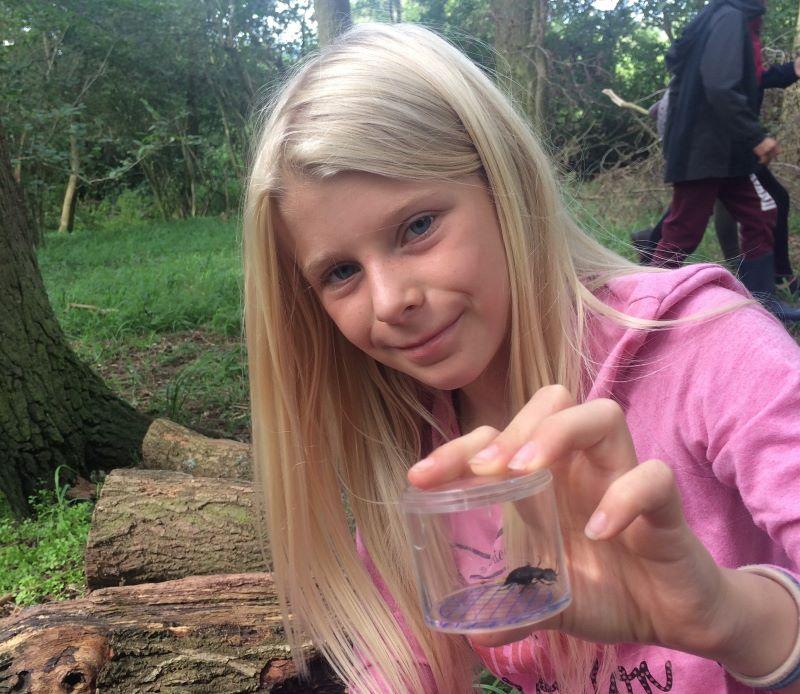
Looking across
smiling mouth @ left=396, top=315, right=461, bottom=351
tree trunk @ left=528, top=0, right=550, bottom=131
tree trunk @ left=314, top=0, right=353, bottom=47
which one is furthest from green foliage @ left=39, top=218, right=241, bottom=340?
tree trunk @ left=528, top=0, right=550, bottom=131

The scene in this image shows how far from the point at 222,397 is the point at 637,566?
10.7ft

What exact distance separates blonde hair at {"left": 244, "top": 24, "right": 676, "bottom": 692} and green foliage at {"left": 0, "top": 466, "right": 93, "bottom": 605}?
1.25 metres

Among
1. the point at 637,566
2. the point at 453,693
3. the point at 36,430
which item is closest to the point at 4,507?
the point at 36,430

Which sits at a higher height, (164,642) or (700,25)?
(700,25)

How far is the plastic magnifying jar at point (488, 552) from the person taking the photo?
89 centimetres

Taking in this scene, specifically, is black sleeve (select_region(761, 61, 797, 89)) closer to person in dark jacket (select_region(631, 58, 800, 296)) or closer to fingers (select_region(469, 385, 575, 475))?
person in dark jacket (select_region(631, 58, 800, 296))

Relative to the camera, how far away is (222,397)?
403 centimetres

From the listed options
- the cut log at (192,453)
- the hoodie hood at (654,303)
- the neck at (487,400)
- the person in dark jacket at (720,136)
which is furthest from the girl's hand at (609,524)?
the person in dark jacket at (720,136)

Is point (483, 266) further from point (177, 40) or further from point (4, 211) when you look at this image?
point (177, 40)

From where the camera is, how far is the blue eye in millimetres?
1334

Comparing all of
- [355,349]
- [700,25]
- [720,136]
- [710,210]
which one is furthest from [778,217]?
[355,349]

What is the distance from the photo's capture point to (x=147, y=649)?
1749 millimetres

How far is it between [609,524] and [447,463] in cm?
19

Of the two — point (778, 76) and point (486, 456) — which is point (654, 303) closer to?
point (486, 456)
